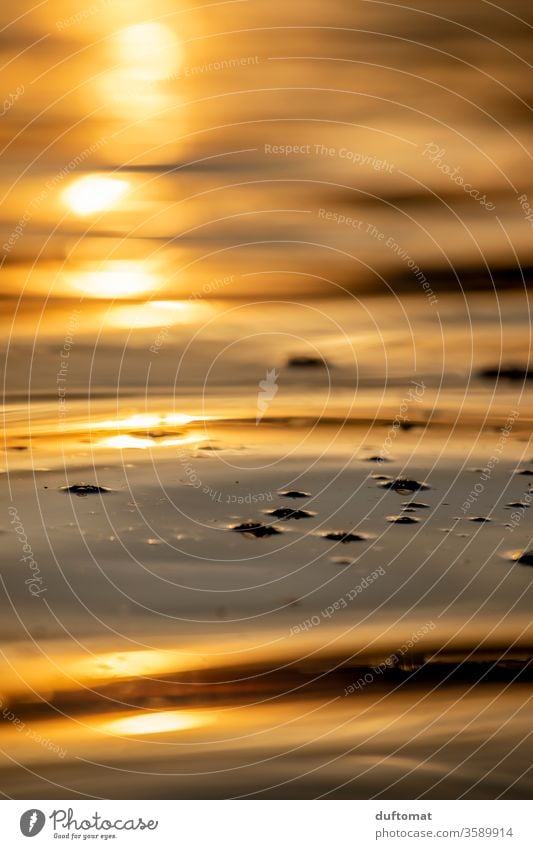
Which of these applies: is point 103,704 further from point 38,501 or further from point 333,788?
point 38,501

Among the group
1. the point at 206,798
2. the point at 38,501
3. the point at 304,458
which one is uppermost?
the point at 304,458

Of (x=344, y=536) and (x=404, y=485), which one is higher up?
(x=404, y=485)

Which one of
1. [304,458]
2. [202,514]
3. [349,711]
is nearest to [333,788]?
[349,711]

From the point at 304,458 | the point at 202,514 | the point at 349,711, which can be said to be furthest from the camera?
the point at 304,458
